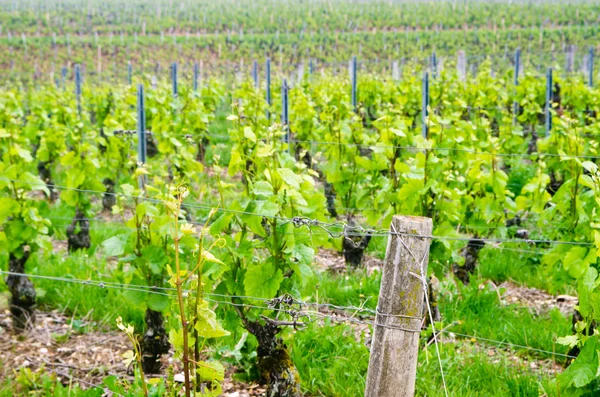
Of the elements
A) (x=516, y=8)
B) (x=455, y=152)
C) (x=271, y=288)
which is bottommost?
(x=271, y=288)

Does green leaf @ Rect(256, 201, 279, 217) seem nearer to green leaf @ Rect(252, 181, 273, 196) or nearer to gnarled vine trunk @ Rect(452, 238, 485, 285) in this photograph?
green leaf @ Rect(252, 181, 273, 196)

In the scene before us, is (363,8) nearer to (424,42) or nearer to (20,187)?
(424,42)

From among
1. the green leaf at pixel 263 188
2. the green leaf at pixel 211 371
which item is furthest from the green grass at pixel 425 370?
the green leaf at pixel 211 371

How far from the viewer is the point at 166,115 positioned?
8102 millimetres

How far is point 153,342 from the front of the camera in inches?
152

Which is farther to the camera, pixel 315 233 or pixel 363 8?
pixel 363 8

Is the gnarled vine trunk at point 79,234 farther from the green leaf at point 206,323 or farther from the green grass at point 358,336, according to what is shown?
the green leaf at point 206,323

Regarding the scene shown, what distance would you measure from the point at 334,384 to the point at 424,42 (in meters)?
28.8

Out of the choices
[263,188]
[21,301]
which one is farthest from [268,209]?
[21,301]

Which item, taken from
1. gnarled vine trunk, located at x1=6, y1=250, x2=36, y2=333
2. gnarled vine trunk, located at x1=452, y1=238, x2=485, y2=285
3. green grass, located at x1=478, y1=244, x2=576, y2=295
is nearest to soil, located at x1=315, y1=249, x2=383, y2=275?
gnarled vine trunk, located at x1=452, y1=238, x2=485, y2=285

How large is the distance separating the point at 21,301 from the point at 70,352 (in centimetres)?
59

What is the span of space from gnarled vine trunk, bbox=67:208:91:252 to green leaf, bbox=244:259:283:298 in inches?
135

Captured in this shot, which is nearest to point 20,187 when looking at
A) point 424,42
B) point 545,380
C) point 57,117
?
point 545,380

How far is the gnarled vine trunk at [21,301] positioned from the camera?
4406 mm
